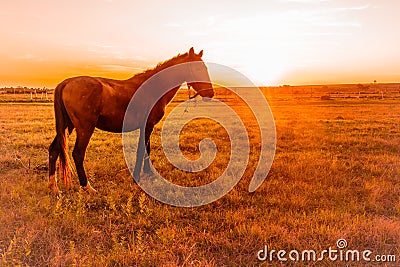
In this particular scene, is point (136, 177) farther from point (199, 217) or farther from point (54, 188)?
point (199, 217)

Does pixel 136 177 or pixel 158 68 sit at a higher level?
pixel 158 68

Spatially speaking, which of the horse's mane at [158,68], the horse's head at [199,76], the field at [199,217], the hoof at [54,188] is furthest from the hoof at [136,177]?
the horse's head at [199,76]

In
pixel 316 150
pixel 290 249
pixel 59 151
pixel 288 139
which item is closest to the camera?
pixel 290 249

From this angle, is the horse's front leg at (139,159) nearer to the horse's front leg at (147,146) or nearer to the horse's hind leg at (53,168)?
the horse's front leg at (147,146)

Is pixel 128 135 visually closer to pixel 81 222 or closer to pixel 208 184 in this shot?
pixel 208 184

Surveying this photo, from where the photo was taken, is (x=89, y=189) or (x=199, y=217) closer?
(x=199, y=217)

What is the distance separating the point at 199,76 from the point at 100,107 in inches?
96.5

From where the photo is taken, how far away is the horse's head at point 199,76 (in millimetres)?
6488

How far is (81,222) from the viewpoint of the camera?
3.94 metres

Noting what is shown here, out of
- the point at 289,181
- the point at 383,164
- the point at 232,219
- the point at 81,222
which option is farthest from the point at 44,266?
the point at 383,164

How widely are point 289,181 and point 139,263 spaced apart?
12.3ft

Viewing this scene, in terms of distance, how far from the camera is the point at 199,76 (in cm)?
655

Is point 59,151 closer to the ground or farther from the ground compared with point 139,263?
farther from the ground

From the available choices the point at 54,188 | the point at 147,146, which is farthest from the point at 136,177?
the point at 54,188
